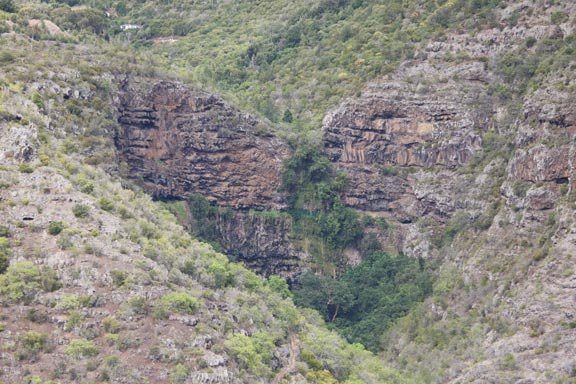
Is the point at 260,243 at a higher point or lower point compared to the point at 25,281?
lower

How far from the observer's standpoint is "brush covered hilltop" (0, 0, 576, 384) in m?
79.9

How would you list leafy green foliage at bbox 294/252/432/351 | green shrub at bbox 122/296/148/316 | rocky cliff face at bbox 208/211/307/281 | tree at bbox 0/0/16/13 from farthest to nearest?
tree at bbox 0/0/16/13
rocky cliff face at bbox 208/211/307/281
leafy green foliage at bbox 294/252/432/351
green shrub at bbox 122/296/148/316

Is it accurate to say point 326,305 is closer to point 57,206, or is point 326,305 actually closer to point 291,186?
point 291,186

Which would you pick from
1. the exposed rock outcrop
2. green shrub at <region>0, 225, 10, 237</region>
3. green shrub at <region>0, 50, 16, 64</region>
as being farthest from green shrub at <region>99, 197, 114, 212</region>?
the exposed rock outcrop

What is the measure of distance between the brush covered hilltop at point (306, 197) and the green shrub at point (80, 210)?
16 centimetres

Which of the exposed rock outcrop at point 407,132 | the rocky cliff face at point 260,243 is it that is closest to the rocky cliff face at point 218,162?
the rocky cliff face at point 260,243

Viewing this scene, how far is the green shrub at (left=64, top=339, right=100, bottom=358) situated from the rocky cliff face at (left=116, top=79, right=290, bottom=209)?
42.6 m

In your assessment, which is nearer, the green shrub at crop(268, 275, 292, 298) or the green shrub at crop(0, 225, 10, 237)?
the green shrub at crop(0, 225, 10, 237)

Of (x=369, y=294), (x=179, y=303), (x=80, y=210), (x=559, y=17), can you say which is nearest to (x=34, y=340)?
(x=179, y=303)

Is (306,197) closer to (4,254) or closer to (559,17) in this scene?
(559,17)

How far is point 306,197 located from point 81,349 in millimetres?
50591

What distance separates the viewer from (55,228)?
82.1 meters

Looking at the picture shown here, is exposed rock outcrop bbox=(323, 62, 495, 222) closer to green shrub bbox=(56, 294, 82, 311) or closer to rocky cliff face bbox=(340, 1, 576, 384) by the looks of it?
rocky cliff face bbox=(340, 1, 576, 384)

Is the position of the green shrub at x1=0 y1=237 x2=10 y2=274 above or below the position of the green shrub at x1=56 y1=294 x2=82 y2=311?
above
